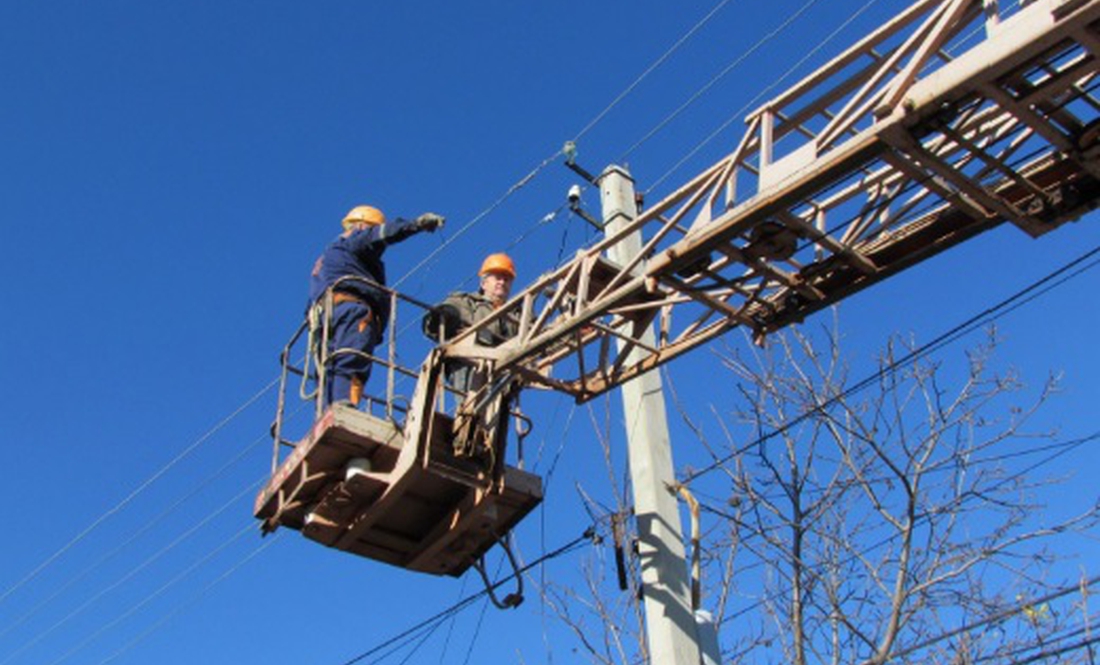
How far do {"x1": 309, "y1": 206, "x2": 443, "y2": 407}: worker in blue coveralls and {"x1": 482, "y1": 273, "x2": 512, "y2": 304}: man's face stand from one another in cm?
89

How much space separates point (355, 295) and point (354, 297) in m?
0.03

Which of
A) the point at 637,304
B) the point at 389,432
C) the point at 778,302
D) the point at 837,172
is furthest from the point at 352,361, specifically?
the point at 837,172

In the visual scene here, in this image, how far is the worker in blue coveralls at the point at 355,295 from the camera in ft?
33.3

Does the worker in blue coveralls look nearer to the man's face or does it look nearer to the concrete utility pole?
the man's face

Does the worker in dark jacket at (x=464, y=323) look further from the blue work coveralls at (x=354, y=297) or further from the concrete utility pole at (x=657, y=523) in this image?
the concrete utility pole at (x=657, y=523)

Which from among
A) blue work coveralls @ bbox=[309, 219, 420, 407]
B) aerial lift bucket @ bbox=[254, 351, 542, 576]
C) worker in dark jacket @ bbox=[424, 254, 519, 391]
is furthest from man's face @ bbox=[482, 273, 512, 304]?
aerial lift bucket @ bbox=[254, 351, 542, 576]

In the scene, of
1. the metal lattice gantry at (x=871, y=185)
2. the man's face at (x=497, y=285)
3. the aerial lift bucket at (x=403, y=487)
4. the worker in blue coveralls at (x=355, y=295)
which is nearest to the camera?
the metal lattice gantry at (x=871, y=185)

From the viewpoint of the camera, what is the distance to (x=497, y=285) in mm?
11320

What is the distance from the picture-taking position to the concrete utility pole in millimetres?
8906

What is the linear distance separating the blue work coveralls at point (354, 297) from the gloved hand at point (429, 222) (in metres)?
0.13

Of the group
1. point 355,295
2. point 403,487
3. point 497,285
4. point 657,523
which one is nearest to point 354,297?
point 355,295

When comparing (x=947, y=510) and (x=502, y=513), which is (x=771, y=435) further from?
(x=502, y=513)

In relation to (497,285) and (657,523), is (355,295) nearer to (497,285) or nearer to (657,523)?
(497,285)

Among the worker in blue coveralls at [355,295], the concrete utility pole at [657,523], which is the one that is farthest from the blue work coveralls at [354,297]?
the concrete utility pole at [657,523]
